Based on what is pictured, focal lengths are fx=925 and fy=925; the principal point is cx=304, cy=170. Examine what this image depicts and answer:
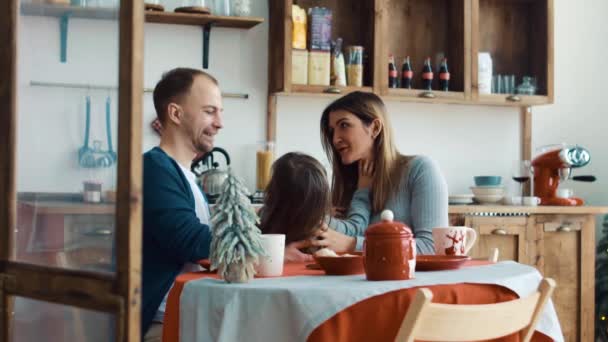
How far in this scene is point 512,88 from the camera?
5.21 m

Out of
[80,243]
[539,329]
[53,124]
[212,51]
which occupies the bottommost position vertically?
[539,329]

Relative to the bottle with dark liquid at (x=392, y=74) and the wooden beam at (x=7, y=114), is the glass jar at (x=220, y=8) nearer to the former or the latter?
the bottle with dark liquid at (x=392, y=74)

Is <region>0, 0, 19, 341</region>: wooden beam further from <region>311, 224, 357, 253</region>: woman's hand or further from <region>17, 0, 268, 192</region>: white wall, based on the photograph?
<region>311, 224, 357, 253</region>: woman's hand

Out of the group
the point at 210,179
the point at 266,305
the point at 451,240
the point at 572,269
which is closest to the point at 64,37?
the point at 266,305

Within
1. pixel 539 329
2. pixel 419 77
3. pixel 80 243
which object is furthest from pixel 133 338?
pixel 419 77

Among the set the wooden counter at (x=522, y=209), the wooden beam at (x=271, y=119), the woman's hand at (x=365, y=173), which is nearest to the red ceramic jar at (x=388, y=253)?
the woman's hand at (x=365, y=173)

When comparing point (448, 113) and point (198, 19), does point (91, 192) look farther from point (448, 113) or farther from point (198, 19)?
point (448, 113)

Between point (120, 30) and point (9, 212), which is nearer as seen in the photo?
point (120, 30)

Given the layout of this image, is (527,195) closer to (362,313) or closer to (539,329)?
(539,329)

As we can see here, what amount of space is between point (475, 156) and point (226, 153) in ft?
5.08

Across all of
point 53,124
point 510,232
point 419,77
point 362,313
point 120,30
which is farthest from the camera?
point 419,77

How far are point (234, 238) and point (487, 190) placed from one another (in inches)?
128

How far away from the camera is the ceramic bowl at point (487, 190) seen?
16.2ft

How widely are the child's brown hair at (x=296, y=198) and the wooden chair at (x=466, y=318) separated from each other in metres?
0.62
